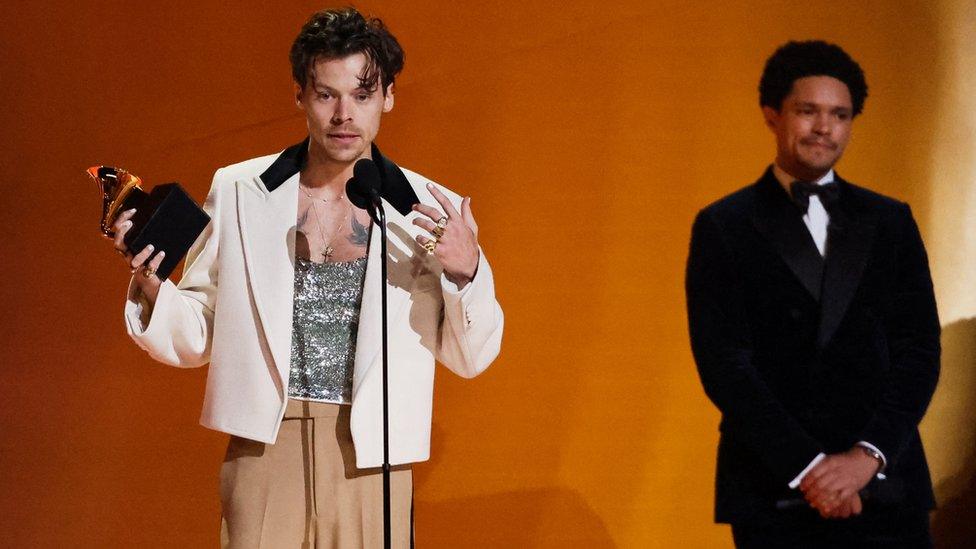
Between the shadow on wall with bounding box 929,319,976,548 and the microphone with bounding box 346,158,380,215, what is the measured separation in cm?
204

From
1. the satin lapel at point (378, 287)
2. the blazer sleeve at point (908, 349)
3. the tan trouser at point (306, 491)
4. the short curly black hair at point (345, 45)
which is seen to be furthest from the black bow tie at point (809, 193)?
the tan trouser at point (306, 491)

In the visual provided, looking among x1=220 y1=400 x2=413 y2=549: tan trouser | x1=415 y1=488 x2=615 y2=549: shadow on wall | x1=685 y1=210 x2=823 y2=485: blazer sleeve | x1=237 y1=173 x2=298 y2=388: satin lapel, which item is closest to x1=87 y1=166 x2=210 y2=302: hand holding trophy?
x1=237 y1=173 x2=298 y2=388: satin lapel

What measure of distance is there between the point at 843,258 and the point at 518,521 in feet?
5.23

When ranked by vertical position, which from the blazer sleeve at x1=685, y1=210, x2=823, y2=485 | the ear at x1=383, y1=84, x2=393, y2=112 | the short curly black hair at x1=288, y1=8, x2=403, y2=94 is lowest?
the blazer sleeve at x1=685, y1=210, x2=823, y2=485

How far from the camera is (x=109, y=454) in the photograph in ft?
11.5

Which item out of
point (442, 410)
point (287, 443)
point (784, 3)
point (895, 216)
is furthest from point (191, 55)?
point (895, 216)

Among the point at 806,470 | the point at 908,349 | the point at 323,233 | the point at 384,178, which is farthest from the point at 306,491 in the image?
the point at 908,349

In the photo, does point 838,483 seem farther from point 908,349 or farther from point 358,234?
point 358,234

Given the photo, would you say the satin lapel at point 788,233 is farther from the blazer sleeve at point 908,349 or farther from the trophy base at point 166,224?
the trophy base at point 166,224

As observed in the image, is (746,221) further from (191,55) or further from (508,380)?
(191,55)

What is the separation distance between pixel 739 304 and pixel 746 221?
19 cm

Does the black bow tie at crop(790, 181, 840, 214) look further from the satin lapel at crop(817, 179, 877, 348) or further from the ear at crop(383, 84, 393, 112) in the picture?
the ear at crop(383, 84, 393, 112)

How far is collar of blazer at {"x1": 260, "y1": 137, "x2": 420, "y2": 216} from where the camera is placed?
247 cm

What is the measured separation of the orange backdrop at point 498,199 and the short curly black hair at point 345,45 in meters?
0.96
